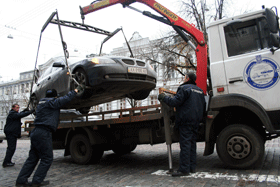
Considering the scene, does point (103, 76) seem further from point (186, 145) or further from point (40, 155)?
point (186, 145)

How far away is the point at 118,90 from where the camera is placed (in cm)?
557

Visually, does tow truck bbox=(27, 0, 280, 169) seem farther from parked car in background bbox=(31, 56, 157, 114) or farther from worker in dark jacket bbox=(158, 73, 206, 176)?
parked car in background bbox=(31, 56, 157, 114)

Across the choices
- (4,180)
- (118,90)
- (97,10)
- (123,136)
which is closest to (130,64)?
(118,90)

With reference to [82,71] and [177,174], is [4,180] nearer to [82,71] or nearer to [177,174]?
[82,71]

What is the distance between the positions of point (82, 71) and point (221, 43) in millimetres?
3015

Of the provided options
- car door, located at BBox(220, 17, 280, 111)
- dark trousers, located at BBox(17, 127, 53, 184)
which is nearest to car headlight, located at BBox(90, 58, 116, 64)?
dark trousers, located at BBox(17, 127, 53, 184)

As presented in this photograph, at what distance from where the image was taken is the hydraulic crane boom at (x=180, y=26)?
520cm

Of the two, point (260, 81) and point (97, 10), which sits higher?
point (97, 10)

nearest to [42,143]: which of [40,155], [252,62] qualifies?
[40,155]

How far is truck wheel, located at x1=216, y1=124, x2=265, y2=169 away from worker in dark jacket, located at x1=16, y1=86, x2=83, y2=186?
3066mm

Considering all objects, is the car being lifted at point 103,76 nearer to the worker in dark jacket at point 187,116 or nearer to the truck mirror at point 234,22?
the worker in dark jacket at point 187,116

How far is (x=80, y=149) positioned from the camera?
635 cm

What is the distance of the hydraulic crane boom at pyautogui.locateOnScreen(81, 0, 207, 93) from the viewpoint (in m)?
5.20

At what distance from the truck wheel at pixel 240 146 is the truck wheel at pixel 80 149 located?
3.32m
